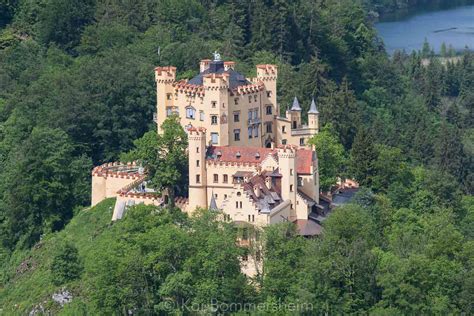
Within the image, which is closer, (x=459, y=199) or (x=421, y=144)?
(x=459, y=199)

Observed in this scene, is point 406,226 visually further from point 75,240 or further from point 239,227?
point 75,240

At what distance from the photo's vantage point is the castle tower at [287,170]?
3477 inches

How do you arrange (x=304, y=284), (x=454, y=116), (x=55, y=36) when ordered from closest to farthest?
1. (x=304, y=284)
2. (x=55, y=36)
3. (x=454, y=116)

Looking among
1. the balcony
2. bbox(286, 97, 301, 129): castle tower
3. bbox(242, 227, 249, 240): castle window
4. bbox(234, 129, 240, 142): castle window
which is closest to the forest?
bbox(242, 227, 249, 240): castle window

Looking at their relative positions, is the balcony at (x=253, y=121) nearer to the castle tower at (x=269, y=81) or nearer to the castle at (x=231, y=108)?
the castle at (x=231, y=108)

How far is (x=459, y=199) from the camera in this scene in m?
102

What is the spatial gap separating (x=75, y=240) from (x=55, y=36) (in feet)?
116

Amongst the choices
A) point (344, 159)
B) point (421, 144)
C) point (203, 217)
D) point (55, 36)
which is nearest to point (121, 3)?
point (55, 36)

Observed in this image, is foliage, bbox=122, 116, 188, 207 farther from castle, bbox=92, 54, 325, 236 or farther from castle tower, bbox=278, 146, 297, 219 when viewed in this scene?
castle tower, bbox=278, 146, 297, 219

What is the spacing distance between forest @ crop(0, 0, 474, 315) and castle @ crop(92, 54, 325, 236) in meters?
1.51

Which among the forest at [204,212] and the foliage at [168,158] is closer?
the forest at [204,212]

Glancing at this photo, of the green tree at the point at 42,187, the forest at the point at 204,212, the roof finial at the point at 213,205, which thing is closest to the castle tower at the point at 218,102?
the forest at the point at 204,212

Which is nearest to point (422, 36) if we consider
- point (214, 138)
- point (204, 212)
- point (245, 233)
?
point (214, 138)

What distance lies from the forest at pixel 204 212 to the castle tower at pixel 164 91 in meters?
3.65
